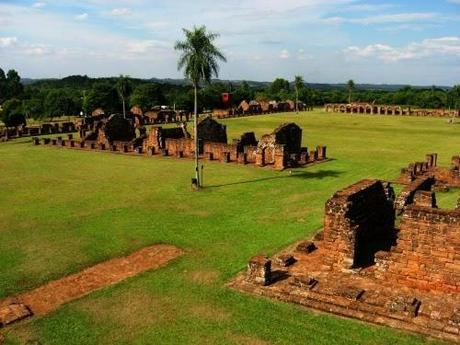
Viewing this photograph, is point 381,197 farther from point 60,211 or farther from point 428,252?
point 60,211

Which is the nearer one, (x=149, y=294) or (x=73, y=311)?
(x=73, y=311)

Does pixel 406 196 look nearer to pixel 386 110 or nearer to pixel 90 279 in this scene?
pixel 90 279

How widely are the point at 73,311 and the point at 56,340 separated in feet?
3.77

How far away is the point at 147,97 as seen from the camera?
267ft

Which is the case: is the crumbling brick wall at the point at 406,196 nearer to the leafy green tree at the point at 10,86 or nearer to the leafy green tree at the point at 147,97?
the leafy green tree at the point at 147,97

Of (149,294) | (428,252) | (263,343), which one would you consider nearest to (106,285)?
(149,294)

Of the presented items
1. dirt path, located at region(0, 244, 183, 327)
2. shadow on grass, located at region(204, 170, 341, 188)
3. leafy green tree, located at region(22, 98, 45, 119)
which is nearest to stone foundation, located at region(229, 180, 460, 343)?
dirt path, located at region(0, 244, 183, 327)

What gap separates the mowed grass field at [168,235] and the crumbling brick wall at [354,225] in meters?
2.25

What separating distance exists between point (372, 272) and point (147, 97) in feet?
240

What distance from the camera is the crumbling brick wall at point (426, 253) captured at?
10.6m

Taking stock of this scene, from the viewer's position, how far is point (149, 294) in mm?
11102

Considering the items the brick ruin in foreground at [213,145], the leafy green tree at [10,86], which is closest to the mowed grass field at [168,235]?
the brick ruin in foreground at [213,145]

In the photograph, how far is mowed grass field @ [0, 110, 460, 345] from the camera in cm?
952

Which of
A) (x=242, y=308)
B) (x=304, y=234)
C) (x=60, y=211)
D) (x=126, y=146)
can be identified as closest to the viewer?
(x=242, y=308)
